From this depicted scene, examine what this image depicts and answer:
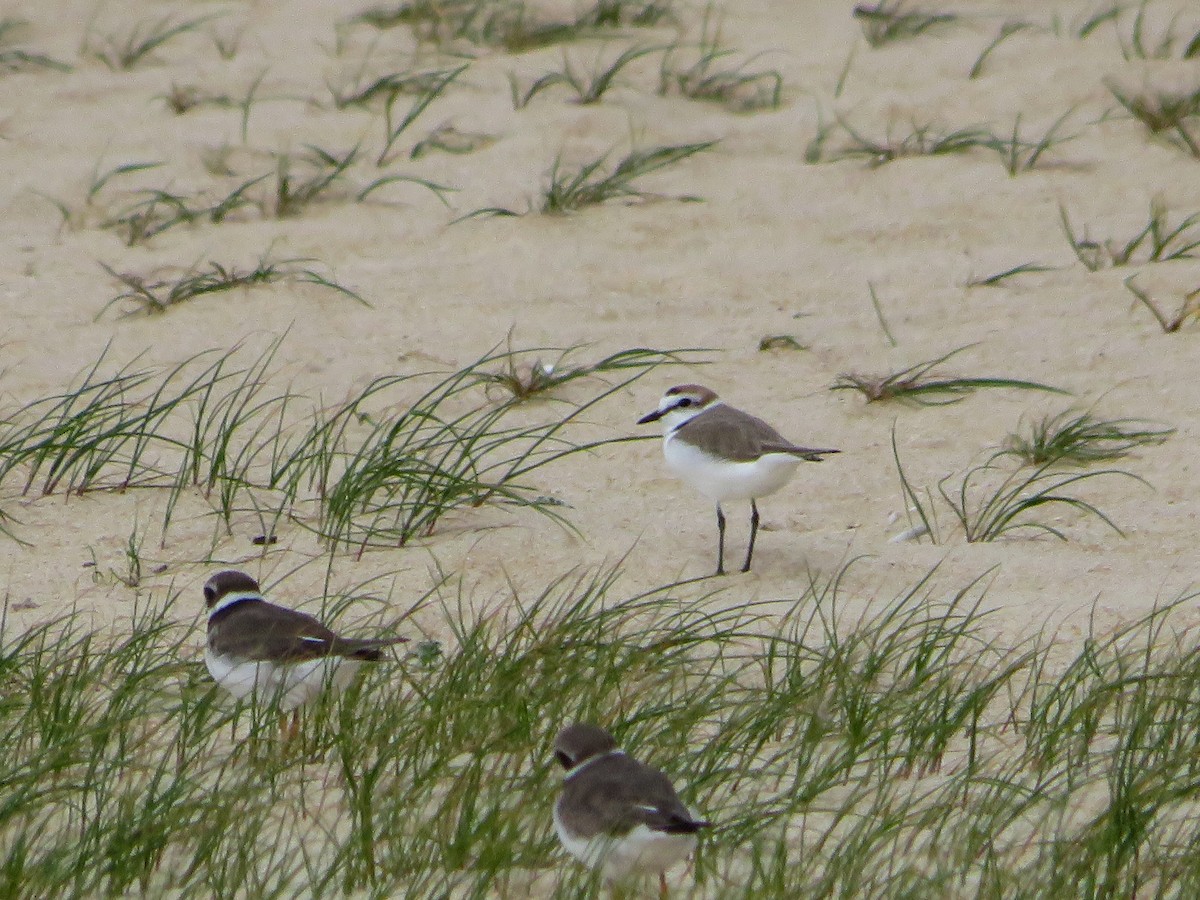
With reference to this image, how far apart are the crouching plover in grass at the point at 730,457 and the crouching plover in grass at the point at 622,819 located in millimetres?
2005

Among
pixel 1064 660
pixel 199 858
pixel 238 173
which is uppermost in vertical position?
pixel 199 858

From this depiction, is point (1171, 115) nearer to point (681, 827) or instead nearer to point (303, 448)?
point (303, 448)

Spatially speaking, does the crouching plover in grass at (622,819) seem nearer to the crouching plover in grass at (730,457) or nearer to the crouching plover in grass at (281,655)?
the crouching plover in grass at (281,655)

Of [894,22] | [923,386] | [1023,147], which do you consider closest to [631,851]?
[923,386]

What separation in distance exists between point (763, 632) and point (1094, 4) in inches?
243

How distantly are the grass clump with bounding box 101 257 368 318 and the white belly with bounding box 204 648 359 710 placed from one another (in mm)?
2882

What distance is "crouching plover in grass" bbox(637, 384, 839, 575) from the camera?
588 centimetres

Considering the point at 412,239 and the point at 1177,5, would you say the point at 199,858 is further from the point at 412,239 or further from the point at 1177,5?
the point at 1177,5

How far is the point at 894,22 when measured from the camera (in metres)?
10.1

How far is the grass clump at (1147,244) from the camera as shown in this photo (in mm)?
7797

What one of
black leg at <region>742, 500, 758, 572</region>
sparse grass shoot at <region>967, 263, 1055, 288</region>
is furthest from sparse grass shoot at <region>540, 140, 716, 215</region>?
black leg at <region>742, 500, 758, 572</region>

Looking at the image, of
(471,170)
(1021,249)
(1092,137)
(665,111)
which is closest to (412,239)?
(471,170)

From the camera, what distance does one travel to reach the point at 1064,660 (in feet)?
17.1

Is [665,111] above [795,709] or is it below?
below
